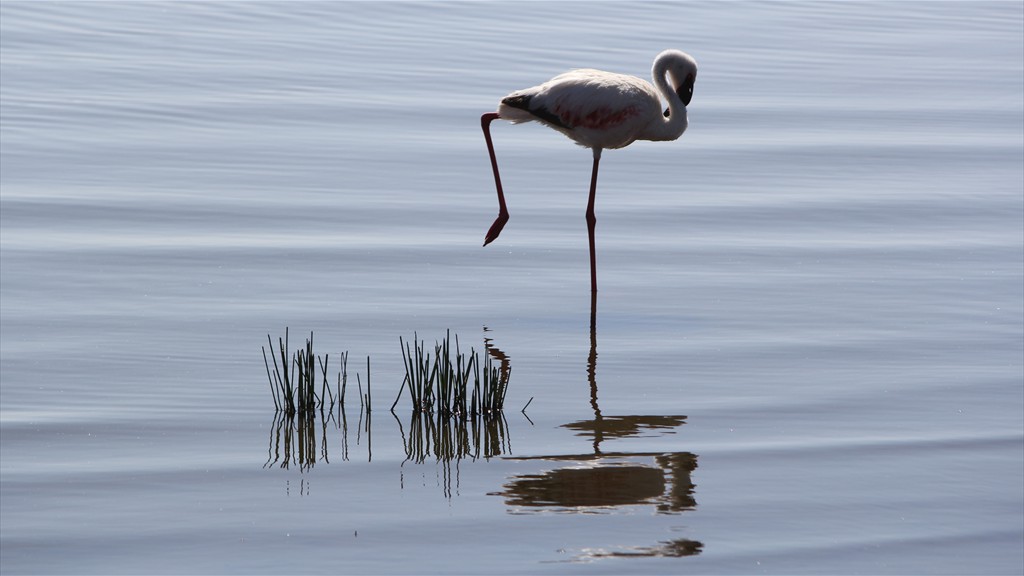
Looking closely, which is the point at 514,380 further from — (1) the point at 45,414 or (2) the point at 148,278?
(2) the point at 148,278

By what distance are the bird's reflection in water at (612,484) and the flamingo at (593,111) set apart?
3325 mm

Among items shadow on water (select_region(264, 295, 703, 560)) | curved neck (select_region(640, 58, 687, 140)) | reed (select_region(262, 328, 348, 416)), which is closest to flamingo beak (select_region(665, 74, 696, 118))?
curved neck (select_region(640, 58, 687, 140))

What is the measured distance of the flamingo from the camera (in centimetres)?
1094

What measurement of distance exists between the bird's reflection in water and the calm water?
18 mm

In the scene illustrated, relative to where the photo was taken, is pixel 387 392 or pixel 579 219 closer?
pixel 387 392

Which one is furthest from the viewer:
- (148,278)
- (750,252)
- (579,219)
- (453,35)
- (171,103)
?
(453,35)

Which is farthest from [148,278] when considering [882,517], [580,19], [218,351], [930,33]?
[930,33]

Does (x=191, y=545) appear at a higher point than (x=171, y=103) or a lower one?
lower

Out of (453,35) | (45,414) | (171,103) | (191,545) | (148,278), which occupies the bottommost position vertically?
(191,545)

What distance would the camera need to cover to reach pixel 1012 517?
6664 millimetres

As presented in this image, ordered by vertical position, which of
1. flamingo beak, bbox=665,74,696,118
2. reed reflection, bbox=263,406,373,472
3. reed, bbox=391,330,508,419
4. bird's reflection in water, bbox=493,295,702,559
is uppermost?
flamingo beak, bbox=665,74,696,118

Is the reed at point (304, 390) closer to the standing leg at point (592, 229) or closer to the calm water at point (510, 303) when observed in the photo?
the calm water at point (510, 303)

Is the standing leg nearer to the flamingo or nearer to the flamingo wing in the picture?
the flamingo

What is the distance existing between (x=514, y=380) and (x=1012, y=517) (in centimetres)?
276
